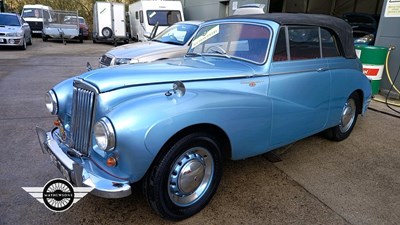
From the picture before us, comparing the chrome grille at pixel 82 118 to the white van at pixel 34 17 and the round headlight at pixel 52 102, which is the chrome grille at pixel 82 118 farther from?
the white van at pixel 34 17

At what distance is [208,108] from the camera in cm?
269

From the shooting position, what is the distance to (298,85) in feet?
11.7

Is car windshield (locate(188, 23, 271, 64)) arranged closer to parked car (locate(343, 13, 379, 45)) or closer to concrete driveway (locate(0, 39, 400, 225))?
concrete driveway (locate(0, 39, 400, 225))

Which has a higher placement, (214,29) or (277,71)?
(214,29)

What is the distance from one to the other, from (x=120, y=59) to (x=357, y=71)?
4670 mm

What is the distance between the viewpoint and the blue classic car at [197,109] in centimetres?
240

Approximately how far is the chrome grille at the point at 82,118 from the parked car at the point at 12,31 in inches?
524

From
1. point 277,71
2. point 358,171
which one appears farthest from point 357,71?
point 277,71

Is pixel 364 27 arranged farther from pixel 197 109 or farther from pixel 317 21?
pixel 197 109

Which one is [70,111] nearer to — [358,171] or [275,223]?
[275,223]

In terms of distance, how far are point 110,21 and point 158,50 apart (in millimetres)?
13392

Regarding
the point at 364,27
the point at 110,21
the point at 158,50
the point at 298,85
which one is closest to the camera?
the point at 298,85

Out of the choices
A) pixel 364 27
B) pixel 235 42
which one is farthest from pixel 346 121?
pixel 364 27

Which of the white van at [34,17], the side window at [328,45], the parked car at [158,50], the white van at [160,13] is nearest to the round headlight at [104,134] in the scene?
the side window at [328,45]
